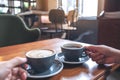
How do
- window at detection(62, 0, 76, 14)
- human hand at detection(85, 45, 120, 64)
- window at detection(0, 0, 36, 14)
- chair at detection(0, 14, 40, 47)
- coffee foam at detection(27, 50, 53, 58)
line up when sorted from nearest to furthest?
coffee foam at detection(27, 50, 53, 58)
human hand at detection(85, 45, 120, 64)
chair at detection(0, 14, 40, 47)
window at detection(0, 0, 36, 14)
window at detection(62, 0, 76, 14)

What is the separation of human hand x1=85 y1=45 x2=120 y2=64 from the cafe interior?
0.11 ft

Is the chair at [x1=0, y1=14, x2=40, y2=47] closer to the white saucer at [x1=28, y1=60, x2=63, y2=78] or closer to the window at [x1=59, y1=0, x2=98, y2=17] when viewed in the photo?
the white saucer at [x1=28, y1=60, x2=63, y2=78]

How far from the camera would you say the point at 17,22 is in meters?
1.87

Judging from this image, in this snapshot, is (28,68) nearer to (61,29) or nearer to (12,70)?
(12,70)

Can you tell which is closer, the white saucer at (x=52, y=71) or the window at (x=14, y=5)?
the white saucer at (x=52, y=71)

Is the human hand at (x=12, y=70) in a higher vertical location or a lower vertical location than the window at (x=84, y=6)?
lower

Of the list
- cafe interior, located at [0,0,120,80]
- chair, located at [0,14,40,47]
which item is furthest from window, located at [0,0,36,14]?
chair, located at [0,14,40,47]

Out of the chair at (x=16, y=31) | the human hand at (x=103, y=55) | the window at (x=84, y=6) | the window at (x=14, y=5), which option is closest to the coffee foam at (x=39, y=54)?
the human hand at (x=103, y=55)

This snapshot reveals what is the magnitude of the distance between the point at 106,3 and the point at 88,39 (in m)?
0.88

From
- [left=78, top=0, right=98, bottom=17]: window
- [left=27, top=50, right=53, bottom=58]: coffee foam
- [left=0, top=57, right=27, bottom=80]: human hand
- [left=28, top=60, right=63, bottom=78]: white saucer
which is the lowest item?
[left=28, top=60, right=63, bottom=78]: white saucer

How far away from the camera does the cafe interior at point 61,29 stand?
760 mm

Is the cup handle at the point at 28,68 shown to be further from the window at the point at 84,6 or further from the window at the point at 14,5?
the window at the point at 14,5

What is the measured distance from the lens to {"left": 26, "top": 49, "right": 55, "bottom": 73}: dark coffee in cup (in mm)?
Result: 577

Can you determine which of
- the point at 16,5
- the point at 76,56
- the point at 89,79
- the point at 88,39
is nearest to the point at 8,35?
the point at 76,56
